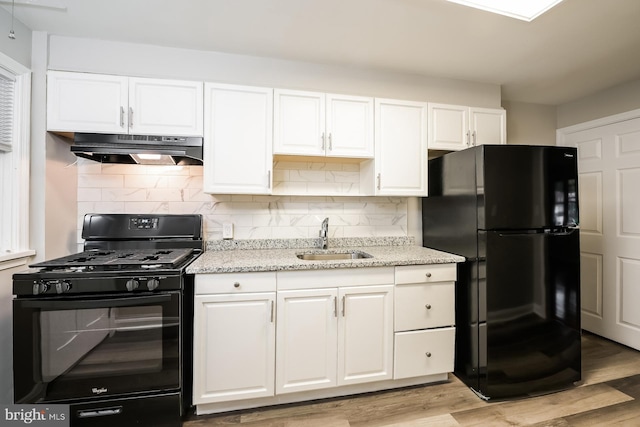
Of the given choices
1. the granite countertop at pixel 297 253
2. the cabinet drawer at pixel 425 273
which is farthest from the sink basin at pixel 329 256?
the cabinet drawer at pixel 425 273

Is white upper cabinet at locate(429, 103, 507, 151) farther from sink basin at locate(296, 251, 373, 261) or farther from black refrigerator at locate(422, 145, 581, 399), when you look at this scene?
sink basin at locate(296, 251, 373, 261)

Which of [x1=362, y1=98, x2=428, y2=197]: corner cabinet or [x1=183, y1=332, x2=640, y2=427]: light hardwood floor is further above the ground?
[x1=362, y1=98, x2=428, y2=197]: corner cabinet

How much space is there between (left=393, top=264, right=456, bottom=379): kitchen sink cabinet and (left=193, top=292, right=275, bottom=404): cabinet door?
34.1 inches

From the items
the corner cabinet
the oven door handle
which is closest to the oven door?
the oven door handle

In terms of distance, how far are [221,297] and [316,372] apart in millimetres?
776

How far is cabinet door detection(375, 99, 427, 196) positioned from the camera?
89.7 inches

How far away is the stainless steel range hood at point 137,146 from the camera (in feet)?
5.97

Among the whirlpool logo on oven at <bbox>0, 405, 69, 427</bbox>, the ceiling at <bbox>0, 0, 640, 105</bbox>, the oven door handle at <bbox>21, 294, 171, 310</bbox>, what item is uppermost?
the ceiling at <bbox>0, 0, 640, 105</bbox>

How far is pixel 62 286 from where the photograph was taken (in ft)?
4.82

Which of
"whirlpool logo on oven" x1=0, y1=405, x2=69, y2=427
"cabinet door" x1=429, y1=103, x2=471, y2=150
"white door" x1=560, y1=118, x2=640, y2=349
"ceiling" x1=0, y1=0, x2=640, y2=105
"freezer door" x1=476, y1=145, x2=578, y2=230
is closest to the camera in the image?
"whirlpool logo on oven" x1=0, y1=405, x2=69, y2=427

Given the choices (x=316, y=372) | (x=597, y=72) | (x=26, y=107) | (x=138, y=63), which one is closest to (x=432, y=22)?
(x=597, y=72)

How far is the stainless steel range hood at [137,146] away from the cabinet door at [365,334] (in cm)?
140

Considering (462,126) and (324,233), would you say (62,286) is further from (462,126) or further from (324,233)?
(462,126)

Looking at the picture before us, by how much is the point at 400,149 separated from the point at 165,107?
176 cm
